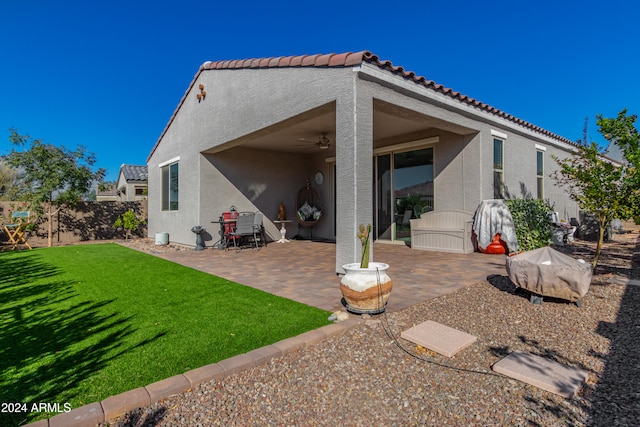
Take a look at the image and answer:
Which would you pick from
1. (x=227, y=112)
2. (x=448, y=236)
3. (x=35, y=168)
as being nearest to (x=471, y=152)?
(x=448, y=236)

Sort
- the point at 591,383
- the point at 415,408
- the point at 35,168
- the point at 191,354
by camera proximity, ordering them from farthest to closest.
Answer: the point at 35,168
the point at 191,354
the point at 591,383
the point at 415,408

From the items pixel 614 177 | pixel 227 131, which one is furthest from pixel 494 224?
pixel 227 131

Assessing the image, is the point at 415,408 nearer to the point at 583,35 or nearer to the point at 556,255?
the point at 556,255

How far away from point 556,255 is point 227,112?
7.40 metres

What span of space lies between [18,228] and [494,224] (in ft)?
44.4

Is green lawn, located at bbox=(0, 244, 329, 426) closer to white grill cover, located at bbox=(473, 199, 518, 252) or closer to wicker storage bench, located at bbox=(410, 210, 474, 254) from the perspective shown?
wicker storage bench, located at bbox=(410, 210, 474, 254)

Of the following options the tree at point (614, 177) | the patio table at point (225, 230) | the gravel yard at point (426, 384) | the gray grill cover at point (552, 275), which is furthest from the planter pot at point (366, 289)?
the patio table at point (225, 230)

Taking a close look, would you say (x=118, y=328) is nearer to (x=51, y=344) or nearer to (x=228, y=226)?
(x=51, y=344)

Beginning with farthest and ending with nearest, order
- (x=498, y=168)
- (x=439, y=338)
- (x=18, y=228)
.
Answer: (x=18, y=228)
(x=498, y=168)
(x=439, y=338)

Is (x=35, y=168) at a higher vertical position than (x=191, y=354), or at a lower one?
higher

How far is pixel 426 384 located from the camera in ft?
7.30

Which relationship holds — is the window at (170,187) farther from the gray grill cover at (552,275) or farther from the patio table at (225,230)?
the gray grill cover at (552,275)

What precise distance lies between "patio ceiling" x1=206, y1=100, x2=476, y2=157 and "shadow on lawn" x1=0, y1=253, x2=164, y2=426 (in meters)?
4.38

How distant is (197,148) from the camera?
947 centimetres
